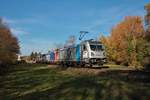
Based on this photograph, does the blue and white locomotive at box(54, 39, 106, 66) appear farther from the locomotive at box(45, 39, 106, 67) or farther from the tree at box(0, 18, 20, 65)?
the tree at box(0, 18, 20, 65)

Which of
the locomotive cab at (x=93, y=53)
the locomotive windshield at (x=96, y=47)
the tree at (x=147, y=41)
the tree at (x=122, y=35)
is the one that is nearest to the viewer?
the locomotive cab at (x=93, y=53)

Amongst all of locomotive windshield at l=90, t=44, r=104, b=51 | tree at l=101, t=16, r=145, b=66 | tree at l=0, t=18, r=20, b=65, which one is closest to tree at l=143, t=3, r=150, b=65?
tree at l=101, t=16, r=145, b=66

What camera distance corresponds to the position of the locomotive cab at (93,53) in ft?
90.8

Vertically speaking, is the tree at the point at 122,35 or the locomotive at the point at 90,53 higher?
the tree at the point at 122,35

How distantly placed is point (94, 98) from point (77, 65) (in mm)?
23458

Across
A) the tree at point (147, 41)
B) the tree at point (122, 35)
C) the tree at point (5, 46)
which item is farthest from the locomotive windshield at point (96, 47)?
the tree at point (122, 35)

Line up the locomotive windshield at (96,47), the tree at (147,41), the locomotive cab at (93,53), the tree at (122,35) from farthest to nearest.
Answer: the tree at (122,35), the tree at (147,41), the locomotive windshield at (96,47), the locomotive cab at (93,53)

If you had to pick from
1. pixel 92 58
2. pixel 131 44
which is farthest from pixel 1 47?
pixel 131 44

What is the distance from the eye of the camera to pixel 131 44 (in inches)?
1953

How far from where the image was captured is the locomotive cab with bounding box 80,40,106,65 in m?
27.7

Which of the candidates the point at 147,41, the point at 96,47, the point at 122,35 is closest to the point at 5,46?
the point at 96,47

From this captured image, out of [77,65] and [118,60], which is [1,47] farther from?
[118,60]

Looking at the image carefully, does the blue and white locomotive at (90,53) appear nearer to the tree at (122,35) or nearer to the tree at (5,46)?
the tree at (5,46)

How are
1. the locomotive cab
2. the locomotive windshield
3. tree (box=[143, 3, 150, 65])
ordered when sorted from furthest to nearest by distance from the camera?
tree (box=[143, 3, 150, 65]) < the locomotive windshield < the locomotive cab
